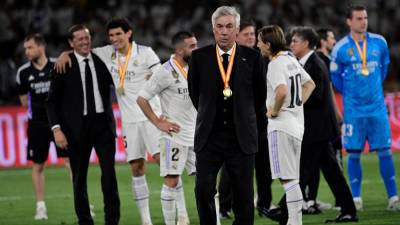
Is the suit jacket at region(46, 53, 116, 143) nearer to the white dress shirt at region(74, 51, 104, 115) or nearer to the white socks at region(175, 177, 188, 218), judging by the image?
the white dress shirt at region(74, 51, 104, 115)

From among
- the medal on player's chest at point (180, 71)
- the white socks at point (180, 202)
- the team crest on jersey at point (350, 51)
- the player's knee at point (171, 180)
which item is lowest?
the white socks at point (180, 202)

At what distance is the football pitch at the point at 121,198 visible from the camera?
12047 mm

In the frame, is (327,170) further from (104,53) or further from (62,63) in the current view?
(62,63)

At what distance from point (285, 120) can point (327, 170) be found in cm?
180

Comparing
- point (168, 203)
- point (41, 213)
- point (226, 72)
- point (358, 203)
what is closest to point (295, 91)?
point (226, 72)

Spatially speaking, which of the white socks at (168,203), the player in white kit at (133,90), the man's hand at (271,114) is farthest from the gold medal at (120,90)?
the man's hand at (271,114)

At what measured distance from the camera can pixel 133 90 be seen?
11.3 metres

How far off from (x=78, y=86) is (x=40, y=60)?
2.77 meters

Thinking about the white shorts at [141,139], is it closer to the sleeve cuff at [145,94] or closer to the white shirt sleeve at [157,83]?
the white shirt sleeve at [157,83]

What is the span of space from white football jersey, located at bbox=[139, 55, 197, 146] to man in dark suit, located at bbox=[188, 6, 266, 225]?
1.90 m

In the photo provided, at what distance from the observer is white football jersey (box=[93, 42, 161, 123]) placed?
11273 mm

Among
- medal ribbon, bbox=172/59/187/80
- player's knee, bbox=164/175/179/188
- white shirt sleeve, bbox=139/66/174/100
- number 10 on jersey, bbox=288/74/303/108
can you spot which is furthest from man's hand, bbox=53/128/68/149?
number 10 on jersey, bbox=288/74/303/108

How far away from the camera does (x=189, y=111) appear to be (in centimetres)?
1072

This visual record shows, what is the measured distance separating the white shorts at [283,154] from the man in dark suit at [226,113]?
1263mm
